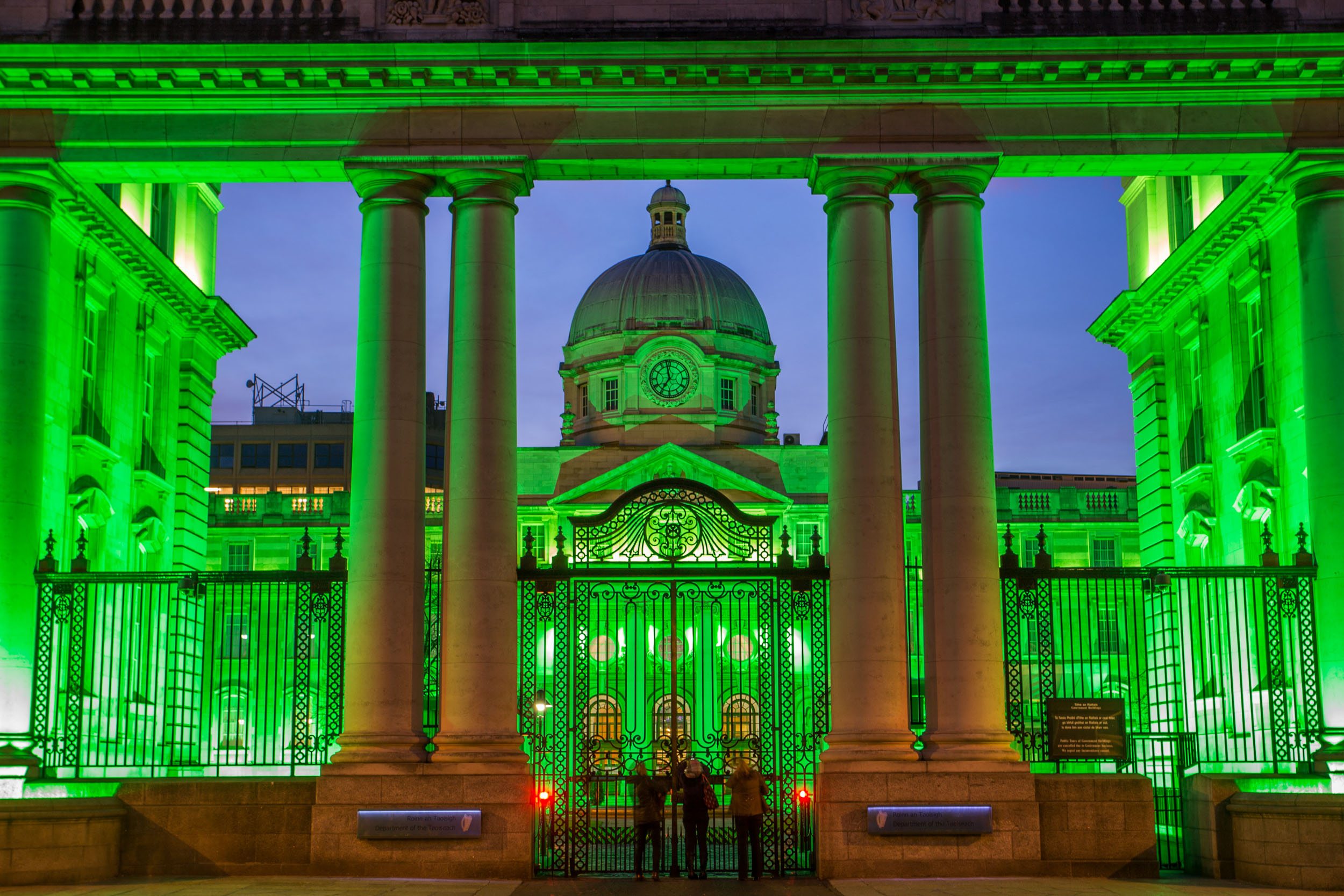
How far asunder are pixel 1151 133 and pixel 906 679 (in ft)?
30.9

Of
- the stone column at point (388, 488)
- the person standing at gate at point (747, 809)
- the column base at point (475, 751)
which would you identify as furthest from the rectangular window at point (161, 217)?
the person standing at gate at point (747, 809)

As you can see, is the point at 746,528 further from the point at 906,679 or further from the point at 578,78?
the point at 578,78

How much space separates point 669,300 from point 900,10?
243 feet

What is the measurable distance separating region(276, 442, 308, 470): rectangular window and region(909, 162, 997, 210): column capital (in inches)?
3800

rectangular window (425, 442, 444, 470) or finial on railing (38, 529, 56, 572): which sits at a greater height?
rectangular window (425, 442, 444, 470)

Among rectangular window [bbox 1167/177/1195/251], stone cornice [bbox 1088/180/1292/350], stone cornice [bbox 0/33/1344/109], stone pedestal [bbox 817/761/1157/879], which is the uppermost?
A: rectangular window [bbox 1167/177/1195/251]

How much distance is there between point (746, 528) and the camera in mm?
26219

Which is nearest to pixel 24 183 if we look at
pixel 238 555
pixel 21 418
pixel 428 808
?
pixel 21 418

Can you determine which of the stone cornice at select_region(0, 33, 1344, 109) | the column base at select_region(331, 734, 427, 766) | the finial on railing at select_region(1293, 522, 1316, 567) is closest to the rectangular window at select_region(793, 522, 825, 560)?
the finial on railing at select_region(1293, 522, 1316, 567)

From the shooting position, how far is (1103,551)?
8019cm

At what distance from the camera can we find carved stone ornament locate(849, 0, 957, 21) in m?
24.5

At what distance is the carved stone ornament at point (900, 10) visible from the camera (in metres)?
24.5

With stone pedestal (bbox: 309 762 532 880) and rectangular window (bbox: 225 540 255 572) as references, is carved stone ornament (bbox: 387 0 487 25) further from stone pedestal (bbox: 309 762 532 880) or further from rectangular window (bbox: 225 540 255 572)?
rectangular window (bbox: 225 540 255 572)

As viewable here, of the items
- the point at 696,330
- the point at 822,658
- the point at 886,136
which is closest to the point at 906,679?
the point at 822,658
